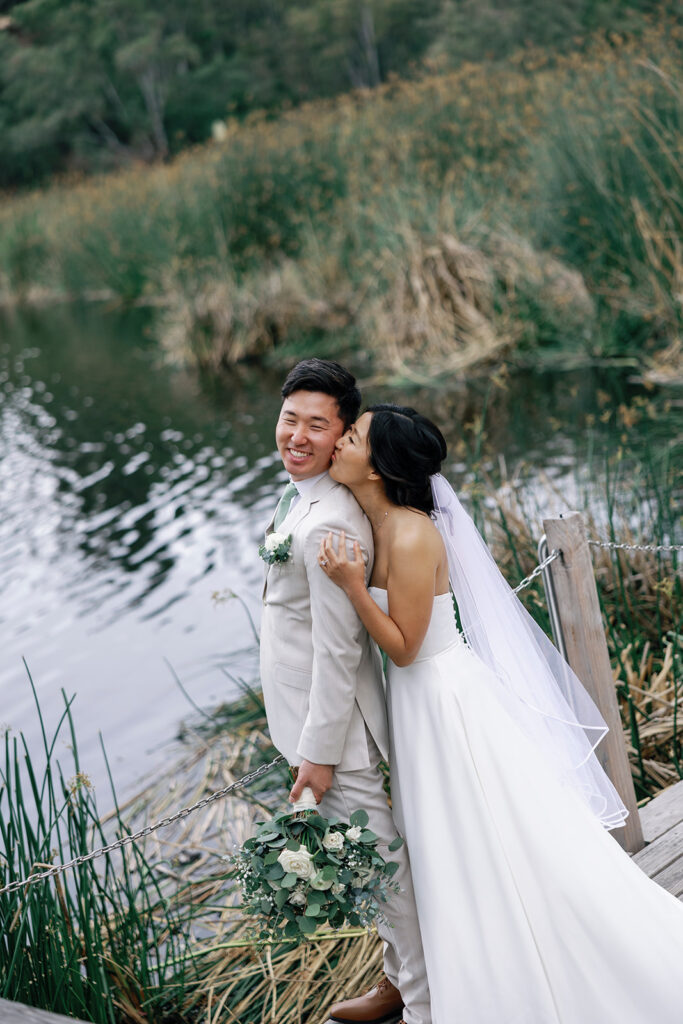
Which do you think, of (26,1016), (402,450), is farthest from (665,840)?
(26,1016)

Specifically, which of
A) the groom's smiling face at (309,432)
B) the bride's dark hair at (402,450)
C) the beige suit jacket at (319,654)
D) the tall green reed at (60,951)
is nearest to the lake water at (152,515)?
the tall green reed at (60,951)

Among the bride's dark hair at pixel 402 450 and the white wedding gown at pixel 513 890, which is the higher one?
the bride's dark hair at pixel 402 450

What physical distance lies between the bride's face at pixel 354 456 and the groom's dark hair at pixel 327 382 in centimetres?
7

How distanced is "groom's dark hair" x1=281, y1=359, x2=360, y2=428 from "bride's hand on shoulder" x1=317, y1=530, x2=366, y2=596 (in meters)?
0.34

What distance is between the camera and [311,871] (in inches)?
79.0

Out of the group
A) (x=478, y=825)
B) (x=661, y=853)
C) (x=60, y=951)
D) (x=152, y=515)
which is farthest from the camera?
(x=152, y=515)

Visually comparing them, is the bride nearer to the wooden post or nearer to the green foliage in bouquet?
the green foliage in bouquet

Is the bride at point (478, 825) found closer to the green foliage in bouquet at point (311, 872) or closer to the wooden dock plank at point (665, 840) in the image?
the green foliage in bouquet at point (311, 872)

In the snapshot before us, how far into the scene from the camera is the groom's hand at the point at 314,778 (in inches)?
84.5

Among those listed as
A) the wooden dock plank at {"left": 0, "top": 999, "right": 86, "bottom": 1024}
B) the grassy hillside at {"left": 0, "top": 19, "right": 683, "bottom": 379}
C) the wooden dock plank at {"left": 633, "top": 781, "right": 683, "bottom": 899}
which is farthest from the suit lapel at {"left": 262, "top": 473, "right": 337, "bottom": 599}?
the grassy hillside at {"left": 0, "top": 19, "right": 683, "bottom": 379}

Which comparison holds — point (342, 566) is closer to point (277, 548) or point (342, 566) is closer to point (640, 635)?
point (277, 548)

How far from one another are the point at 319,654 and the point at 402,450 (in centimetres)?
48

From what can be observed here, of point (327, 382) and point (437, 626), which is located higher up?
point (327, 382)

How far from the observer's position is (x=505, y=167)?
11.5 metres
